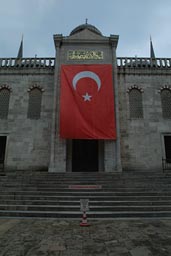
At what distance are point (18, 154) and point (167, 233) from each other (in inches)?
524

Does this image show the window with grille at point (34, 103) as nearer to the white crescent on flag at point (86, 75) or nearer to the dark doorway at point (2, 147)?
the dark doorway at point (2, 147)

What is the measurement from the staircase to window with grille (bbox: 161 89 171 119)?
7.41 meters

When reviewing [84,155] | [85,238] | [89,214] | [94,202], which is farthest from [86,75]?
[85,238]

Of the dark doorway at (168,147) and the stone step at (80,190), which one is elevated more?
A: the dark doorway at (168,147)

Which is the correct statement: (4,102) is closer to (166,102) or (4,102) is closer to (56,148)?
(56,148)

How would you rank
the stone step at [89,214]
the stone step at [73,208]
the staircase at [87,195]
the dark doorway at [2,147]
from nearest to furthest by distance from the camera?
the stone step at [89,214] → the staircase at [87,195] → the stone step at [73,208] → the dark doorway at [2,147]

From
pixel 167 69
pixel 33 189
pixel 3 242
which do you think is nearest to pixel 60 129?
pixel 33 189

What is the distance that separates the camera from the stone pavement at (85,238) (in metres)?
4.12

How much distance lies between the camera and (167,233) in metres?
5.31

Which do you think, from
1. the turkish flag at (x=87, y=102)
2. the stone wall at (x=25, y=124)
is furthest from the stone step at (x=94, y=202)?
the stone wall at (x=25, y=124)

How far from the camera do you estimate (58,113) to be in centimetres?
1538

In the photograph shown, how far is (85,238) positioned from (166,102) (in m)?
15.2

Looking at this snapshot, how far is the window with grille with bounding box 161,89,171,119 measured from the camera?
1697 cm

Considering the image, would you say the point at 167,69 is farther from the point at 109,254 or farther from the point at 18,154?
the point at 109,254
